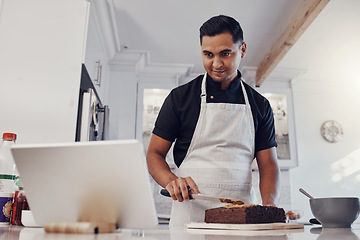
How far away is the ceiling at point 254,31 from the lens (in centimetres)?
259

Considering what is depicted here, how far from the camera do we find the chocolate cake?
892 millimetres

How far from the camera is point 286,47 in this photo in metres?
2.82

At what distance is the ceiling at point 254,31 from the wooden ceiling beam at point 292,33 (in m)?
0.07

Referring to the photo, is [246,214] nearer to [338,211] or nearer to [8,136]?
[338,211]

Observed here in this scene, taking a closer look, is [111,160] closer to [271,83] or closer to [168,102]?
[168,102]

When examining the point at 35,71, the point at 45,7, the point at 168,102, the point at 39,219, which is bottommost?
the point at 39,219

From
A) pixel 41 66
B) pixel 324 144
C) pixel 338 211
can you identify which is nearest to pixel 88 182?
pixel 338 211

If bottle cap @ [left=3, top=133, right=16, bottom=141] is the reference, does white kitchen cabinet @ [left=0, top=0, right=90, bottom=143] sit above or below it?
above

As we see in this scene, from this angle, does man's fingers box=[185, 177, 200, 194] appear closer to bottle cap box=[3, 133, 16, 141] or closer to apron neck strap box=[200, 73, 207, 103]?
apron neck strap box=[200, 73, 207, 103]

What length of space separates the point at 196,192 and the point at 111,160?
568 mm

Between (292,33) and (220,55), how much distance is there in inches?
60.7

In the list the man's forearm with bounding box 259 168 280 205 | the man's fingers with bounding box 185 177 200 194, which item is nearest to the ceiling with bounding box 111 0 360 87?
the man's forearm with bounding box 259 168 280 205

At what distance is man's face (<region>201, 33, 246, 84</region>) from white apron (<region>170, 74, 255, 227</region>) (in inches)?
4.4

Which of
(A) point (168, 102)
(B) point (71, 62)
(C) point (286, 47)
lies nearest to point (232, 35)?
(A) point (168, 102)
